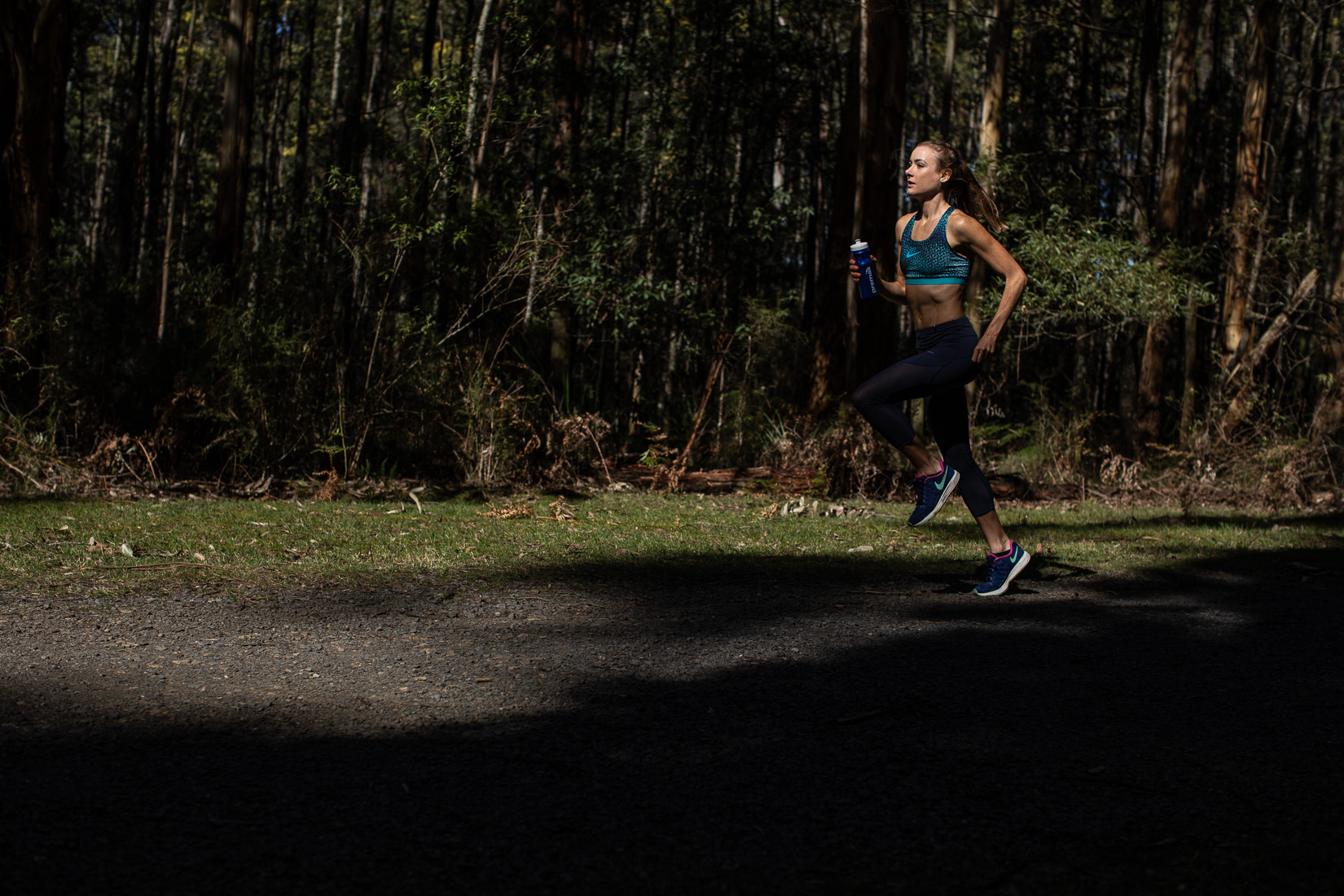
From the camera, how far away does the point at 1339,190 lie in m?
32.0

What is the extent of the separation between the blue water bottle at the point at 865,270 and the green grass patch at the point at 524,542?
1.52 metres

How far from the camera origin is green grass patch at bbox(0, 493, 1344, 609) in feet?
17.6

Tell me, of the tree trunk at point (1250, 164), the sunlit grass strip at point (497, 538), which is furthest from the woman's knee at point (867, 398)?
the tree trunk at point (1250, 164)

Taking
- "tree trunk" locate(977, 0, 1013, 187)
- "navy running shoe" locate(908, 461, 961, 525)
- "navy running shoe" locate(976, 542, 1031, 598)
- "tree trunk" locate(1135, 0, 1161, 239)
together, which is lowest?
"navy running shoe" locate(976, 542, 1031, 598)

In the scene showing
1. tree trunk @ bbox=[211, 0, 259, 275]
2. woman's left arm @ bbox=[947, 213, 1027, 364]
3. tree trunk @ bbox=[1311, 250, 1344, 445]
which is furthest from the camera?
tree trunk @ bbox=[211, 0, 259, 275]

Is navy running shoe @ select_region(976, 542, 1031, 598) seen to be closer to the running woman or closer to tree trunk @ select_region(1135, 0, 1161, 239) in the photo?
the running woman

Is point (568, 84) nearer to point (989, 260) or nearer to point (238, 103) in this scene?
point (238, 103)

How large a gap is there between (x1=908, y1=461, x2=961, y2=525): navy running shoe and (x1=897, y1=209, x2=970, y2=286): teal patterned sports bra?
0.88m

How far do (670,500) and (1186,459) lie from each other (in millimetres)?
5033

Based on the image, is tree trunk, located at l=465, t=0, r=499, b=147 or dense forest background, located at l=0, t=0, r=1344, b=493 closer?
dense forest background, located at l=0, t=0, r=1344, b=493

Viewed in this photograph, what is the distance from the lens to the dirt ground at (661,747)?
2172 millimetres

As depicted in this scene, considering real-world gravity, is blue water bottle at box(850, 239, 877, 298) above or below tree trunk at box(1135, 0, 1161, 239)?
below

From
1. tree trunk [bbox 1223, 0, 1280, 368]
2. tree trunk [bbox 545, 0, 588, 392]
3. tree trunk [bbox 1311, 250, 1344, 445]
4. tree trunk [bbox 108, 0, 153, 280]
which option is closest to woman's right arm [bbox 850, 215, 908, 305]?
tree trunk [bbox 1311, 250, 1344, 445]

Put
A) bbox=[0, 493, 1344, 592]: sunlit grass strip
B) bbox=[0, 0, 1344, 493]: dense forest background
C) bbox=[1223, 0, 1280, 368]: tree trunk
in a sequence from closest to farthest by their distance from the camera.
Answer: bbox=[0, 493, 1344, 592]: sunlit grass strip
bbox=[0, 0, 1344, 493]: dense forest background
bbox=[1223, 0, 1280, 368]: tree trunk
